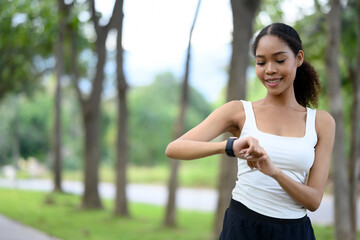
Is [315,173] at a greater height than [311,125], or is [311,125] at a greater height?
[311,125]

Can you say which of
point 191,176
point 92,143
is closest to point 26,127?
point 191,176

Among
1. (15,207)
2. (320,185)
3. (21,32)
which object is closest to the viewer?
(320,185)

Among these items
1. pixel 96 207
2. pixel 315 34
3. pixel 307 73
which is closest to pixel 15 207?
pixel 96 207

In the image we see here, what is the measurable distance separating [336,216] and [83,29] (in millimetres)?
13354

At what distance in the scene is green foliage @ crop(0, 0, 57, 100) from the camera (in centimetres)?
1248

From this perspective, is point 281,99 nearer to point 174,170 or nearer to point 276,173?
point 276,173

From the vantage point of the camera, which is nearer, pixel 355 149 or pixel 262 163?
pixel 262 163

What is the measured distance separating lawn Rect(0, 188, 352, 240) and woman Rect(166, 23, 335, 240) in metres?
6.93

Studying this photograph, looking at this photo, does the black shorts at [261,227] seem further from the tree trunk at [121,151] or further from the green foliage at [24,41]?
the tree trunk at [121,151]

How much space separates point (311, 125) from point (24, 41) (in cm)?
1591

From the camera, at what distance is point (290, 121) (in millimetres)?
2299

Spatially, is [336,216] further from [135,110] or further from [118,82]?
[135,110]

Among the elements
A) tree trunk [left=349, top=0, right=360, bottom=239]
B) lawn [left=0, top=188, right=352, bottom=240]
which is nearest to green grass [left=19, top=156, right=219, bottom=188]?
lawn [left=0, top=188, right=352, bottom=240]

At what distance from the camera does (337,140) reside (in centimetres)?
788
